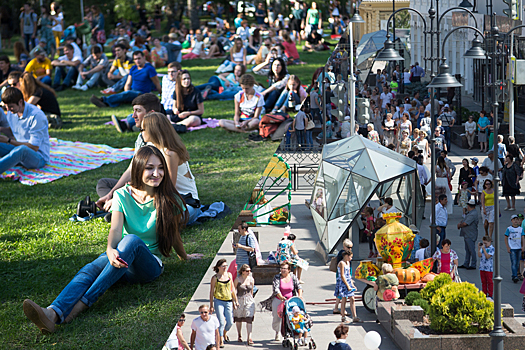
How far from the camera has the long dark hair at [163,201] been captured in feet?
25.8

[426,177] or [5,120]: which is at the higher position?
[5,120]

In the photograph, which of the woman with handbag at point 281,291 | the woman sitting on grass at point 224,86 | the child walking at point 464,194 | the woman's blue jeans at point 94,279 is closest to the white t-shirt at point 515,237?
the child walking at point 464,194

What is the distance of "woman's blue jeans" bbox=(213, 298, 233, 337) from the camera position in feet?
24.5

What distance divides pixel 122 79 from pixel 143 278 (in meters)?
18.5

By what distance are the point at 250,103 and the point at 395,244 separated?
10.1m

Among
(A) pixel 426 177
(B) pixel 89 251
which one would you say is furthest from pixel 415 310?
(A) pixel 426 177

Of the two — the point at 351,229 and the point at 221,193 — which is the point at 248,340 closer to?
the point at 351,229

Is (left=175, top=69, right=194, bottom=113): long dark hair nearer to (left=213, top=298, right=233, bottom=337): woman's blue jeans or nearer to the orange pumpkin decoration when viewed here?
the orange pumpkin decoration

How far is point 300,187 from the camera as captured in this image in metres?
16.6

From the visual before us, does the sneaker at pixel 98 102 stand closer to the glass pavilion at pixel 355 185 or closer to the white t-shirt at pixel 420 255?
the glass pavilion at pixel 355 185

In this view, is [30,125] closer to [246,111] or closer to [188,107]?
[188,107]

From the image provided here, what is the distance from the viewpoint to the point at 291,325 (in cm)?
755

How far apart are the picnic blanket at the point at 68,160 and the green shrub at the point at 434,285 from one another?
8653 mm

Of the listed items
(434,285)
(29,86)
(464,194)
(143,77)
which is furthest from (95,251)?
(143,77)
